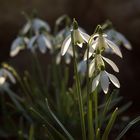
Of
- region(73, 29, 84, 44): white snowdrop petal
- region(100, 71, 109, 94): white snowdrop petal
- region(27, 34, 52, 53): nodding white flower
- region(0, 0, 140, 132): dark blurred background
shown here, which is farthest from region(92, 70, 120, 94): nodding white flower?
region(0, 0, 140, 132): dark blurred background

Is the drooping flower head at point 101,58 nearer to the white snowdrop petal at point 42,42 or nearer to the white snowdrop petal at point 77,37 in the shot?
the white snowdrop petal at point 77,37

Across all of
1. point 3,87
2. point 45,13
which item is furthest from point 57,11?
point 3,87

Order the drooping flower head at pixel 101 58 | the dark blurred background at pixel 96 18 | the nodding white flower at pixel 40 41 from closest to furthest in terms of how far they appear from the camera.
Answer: the drooping flower head at pixel 101 58
the nodding white flower at pixel 40 41
the dark blurred background at pixel 96 18

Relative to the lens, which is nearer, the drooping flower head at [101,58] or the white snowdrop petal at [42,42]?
the drooping flower head at [101,58]

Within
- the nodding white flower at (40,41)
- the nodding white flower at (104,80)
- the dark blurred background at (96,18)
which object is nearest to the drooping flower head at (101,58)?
the nodding white flower at (104,80)

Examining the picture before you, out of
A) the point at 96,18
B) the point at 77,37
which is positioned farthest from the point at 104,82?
the point at 96,18

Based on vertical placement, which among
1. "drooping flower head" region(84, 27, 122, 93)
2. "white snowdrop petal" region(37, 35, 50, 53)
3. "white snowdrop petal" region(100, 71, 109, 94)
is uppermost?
"white snowdrop petal" region(37, 35, 50, 53)

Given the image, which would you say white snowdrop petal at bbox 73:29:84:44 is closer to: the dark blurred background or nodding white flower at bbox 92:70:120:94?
nodding white flower at bbox 92:70:120:94

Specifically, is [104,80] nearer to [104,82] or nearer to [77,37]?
[104,82]

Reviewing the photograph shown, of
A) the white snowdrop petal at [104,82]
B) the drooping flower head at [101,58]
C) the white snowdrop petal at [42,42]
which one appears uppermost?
the white snowdrop petal at [42,42]

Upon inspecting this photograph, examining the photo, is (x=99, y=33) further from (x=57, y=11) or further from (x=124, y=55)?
(x=57, y=11)
